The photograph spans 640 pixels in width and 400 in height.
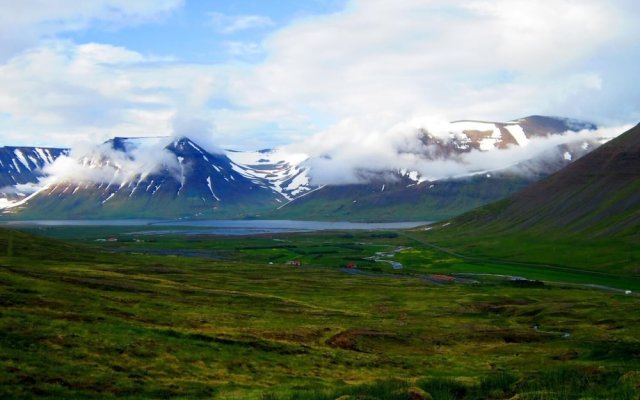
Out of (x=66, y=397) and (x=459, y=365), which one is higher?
(x=66, y=397)

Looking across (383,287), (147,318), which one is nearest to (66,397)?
(147,318)

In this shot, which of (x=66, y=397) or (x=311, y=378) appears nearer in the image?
(x=66, y=397)

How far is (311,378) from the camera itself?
53406mm

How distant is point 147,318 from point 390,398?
41585 mm

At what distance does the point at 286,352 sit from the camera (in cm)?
6225

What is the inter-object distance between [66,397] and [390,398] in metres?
21.0

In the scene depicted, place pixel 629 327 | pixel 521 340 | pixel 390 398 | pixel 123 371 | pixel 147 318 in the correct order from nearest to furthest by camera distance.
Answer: pixel 390 398
pixel 123 371
pixel 147 318
pixel 521 340
pixel 629 327

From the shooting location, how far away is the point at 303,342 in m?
69.5

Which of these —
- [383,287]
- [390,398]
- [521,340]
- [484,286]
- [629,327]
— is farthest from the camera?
[484,286]

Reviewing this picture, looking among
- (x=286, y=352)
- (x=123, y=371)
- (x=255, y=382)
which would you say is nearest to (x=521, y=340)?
(x=286, y=352)

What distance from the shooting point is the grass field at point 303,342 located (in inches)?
1687

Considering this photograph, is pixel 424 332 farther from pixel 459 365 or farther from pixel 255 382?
pixel 255 382

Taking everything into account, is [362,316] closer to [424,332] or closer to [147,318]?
[424,332]

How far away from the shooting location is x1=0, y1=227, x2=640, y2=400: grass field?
141 ft
